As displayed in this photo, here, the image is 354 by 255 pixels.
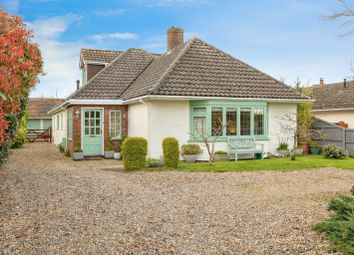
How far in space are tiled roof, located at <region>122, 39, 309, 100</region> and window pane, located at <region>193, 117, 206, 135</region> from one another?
1.25 metres

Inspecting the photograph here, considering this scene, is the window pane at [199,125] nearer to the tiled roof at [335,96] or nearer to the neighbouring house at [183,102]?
the neighbouring house at [183,102]

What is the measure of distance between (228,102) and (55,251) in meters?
13.9

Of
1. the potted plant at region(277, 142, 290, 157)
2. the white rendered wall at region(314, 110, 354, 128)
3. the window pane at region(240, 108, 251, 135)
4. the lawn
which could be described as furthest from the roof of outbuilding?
the white rendered wall at region(314, 110, 354, 128)

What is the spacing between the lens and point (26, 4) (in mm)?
11969

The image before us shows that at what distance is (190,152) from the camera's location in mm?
17688

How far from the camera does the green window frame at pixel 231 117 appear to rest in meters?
18.2

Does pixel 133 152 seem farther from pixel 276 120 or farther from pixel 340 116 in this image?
pixel 340 116

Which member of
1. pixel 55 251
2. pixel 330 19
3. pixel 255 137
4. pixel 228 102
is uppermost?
pixel 330 19

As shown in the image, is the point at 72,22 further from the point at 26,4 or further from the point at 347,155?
the point at 347,155

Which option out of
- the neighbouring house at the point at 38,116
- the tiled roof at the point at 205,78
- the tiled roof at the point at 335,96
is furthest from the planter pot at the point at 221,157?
the neighbouring house at the point at 38,116

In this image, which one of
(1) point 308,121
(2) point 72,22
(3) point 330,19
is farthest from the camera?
(1) point 308,121

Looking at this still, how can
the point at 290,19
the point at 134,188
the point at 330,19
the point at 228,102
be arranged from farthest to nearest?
the point at 228,102 → the point at 290,19 → the point at 134,188 → the point at 330,19

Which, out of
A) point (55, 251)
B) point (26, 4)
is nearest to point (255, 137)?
point (26, 4)

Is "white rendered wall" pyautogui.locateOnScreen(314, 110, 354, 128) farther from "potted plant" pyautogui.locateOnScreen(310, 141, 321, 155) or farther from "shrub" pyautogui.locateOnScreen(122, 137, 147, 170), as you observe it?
"shrub" pyautogui.locateOnScreen(122, 137, 147, 170)
